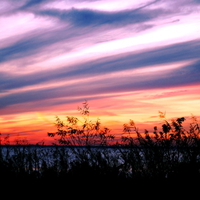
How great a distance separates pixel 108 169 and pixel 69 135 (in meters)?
4.26

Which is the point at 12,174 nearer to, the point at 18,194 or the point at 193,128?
the point at 18,194

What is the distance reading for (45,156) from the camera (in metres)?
16.1

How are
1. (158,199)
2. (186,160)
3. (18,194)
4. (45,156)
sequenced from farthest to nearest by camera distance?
(45,156), (186,160), (18,194), (158,199)

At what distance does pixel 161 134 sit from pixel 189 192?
3.33 meters

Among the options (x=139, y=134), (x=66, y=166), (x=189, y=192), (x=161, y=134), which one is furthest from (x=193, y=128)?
(x=66, y=166)

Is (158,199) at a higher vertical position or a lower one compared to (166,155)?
lower

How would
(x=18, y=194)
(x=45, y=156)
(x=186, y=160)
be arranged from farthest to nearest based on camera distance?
1. (x=45, y=156)
2. (x=186, y=160)
3. (x=18, y=194)

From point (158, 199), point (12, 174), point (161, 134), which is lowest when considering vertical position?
point (158, 199)

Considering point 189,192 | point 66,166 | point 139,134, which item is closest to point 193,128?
point 139,134

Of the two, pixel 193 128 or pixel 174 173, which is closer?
pixel 174 173

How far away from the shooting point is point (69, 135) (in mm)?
16219

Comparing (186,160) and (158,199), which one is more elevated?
(186,160)

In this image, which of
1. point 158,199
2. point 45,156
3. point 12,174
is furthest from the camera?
point 45,156

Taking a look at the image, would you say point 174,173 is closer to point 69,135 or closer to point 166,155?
point 166,155
